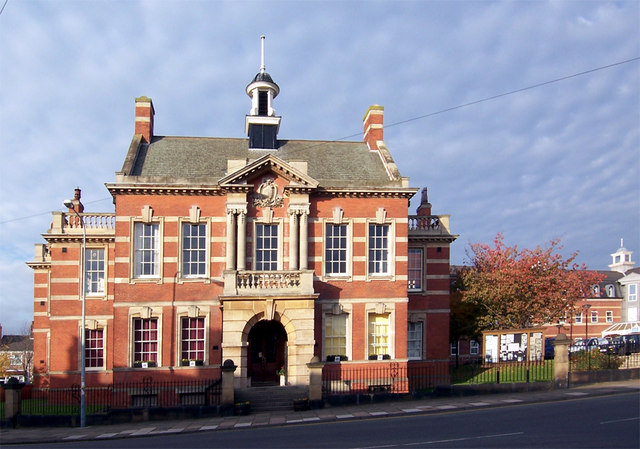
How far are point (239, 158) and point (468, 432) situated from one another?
19.7 metres

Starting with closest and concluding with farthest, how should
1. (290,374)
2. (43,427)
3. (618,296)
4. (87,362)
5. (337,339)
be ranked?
1. (43,427)
2. (290,374)
3. (337,339)
4. (87,362)
5. (618,296)

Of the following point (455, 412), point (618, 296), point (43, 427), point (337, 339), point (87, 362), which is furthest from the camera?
point (618, 296)

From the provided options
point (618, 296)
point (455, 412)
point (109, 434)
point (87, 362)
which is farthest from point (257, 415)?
point (618, 296)

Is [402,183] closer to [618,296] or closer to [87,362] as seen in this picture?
[87,362]

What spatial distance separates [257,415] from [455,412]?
8118 millimetres

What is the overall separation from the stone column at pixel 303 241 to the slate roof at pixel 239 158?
199 cm

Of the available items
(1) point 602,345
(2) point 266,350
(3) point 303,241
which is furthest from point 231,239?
(1) point 602,345

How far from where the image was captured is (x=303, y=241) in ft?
93.4

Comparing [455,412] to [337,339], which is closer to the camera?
[455,412]

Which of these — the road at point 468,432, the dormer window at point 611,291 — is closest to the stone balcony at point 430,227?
the road at point 468,432

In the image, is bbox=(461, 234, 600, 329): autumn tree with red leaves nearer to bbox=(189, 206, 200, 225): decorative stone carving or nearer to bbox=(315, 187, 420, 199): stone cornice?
bbox=(315, 187, 420, 199): stone cornice

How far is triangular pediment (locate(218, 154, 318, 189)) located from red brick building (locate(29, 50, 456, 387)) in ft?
0.18

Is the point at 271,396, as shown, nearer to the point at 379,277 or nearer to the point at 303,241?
the point at 303,241

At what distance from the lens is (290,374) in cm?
2697
